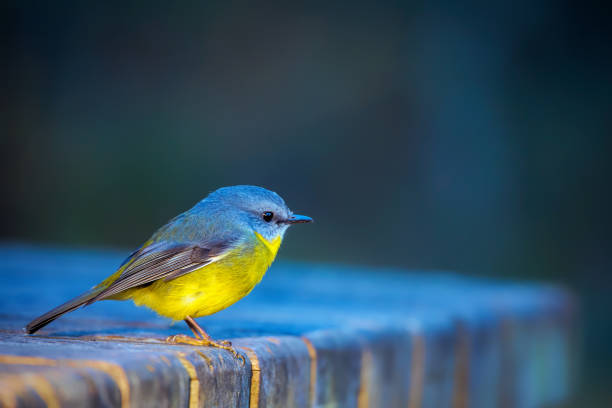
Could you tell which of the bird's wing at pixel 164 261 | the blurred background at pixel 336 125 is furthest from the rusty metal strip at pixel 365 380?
the blurred background at pixel 336 125

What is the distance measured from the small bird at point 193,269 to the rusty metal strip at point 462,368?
960 mm

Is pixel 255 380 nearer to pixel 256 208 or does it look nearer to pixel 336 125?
pixel 256 208

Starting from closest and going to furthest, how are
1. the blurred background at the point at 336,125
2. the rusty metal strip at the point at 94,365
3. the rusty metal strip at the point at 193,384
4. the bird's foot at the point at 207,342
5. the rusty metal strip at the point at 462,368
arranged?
the rusty metal strip at the point at 94,365, the rusty metal strip at the point at 193,384, the bird's foot at the point at 207,342, the rusty metal strip at the point at 462,368, the blurred background at the point at 336,125

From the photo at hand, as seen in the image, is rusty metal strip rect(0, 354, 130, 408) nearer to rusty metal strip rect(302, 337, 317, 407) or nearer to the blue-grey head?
rusty metal strip rect(302, 337, 317, 407)

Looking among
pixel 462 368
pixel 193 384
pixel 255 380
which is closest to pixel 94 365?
pixel 193 384

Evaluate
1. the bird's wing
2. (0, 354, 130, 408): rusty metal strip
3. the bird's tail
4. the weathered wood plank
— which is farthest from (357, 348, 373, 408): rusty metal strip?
(0, 354, 130, 408): rusty metal strip

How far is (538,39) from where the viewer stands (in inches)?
377

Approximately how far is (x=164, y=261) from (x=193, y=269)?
0.26ft

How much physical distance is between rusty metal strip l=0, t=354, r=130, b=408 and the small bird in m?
0.46

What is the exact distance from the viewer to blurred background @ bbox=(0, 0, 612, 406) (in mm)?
9328

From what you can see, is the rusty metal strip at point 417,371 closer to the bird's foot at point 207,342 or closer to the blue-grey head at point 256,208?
the blue-grey head at point 256,208

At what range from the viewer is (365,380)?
2.18m

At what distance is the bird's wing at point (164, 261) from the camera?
1.88 meters

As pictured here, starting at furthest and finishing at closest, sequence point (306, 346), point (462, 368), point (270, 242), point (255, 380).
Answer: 1. point (462, 368)
2. point (270, 242)
3. point (306, 346)
4. point (255, 380)
